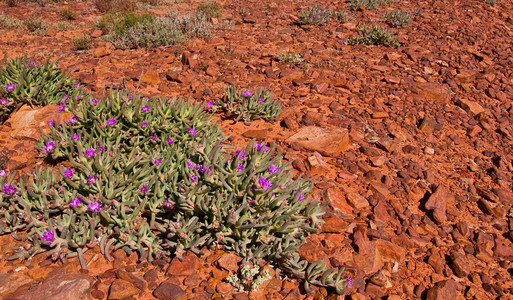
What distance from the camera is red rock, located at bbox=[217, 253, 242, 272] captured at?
287 cm

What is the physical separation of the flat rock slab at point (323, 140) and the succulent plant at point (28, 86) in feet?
8.63

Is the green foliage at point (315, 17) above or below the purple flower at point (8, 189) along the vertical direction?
above

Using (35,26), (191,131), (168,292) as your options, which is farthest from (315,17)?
(168,292)

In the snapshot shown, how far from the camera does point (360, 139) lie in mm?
4547

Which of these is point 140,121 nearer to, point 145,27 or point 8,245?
point 8,245

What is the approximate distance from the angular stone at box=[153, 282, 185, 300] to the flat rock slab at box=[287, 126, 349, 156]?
7.04ft

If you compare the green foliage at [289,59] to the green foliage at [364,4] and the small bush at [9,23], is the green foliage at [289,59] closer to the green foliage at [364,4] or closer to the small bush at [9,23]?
the green foliage at [364,4]

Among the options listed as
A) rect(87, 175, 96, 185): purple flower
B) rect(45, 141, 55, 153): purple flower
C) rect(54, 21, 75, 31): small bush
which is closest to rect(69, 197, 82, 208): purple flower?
rect(87, 175, 96, 185): purple flower

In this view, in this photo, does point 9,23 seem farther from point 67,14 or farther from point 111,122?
point 111,122

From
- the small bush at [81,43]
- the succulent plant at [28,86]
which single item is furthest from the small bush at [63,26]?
the succulent plant at [28,86]

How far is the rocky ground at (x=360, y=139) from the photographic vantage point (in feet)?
9.34

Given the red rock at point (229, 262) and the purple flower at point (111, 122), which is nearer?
the red rock at point (229, 262)

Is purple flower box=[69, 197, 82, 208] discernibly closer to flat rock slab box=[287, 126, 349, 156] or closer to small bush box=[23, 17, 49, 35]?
flat rock slab box=[287, 126, 349, 156]

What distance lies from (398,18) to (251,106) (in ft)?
15.8
